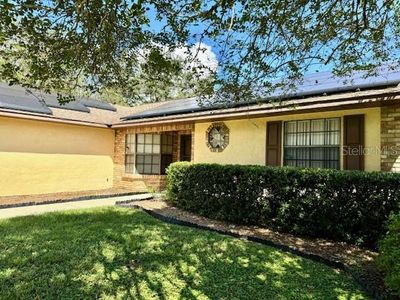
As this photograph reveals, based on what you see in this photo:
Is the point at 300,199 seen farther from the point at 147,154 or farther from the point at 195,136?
the point at 147,154

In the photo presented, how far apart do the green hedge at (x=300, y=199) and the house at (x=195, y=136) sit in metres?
1.60

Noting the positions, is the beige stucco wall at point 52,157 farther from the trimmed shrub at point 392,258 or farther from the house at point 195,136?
the trimmed shrub at point 392,258

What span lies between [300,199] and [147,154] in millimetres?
8363

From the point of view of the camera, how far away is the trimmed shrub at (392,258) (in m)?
3.67

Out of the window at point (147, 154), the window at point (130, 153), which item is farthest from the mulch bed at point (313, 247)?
the window at point (130, 153)

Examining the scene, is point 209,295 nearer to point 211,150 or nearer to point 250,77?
point 250,77

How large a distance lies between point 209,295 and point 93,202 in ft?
24.2

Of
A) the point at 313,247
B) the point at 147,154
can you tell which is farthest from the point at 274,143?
the point at 147,154

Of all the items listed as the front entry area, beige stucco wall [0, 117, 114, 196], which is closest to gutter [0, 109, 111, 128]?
beige stucco wall [0, 117, 114, 196]

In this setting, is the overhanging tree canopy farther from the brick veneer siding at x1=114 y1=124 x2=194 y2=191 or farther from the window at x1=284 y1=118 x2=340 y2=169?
the brick veneer siding at x1=114 y1=124 x2=194 y2=191

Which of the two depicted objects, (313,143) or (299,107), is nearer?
(299,107)

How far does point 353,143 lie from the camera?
24.4 ft

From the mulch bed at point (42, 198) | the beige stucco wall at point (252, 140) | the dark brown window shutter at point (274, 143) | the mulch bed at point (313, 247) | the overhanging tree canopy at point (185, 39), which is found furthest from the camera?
the mulch bed at point (42, 198)

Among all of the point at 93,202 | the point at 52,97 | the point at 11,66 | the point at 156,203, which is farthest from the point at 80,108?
the point at 11,66
